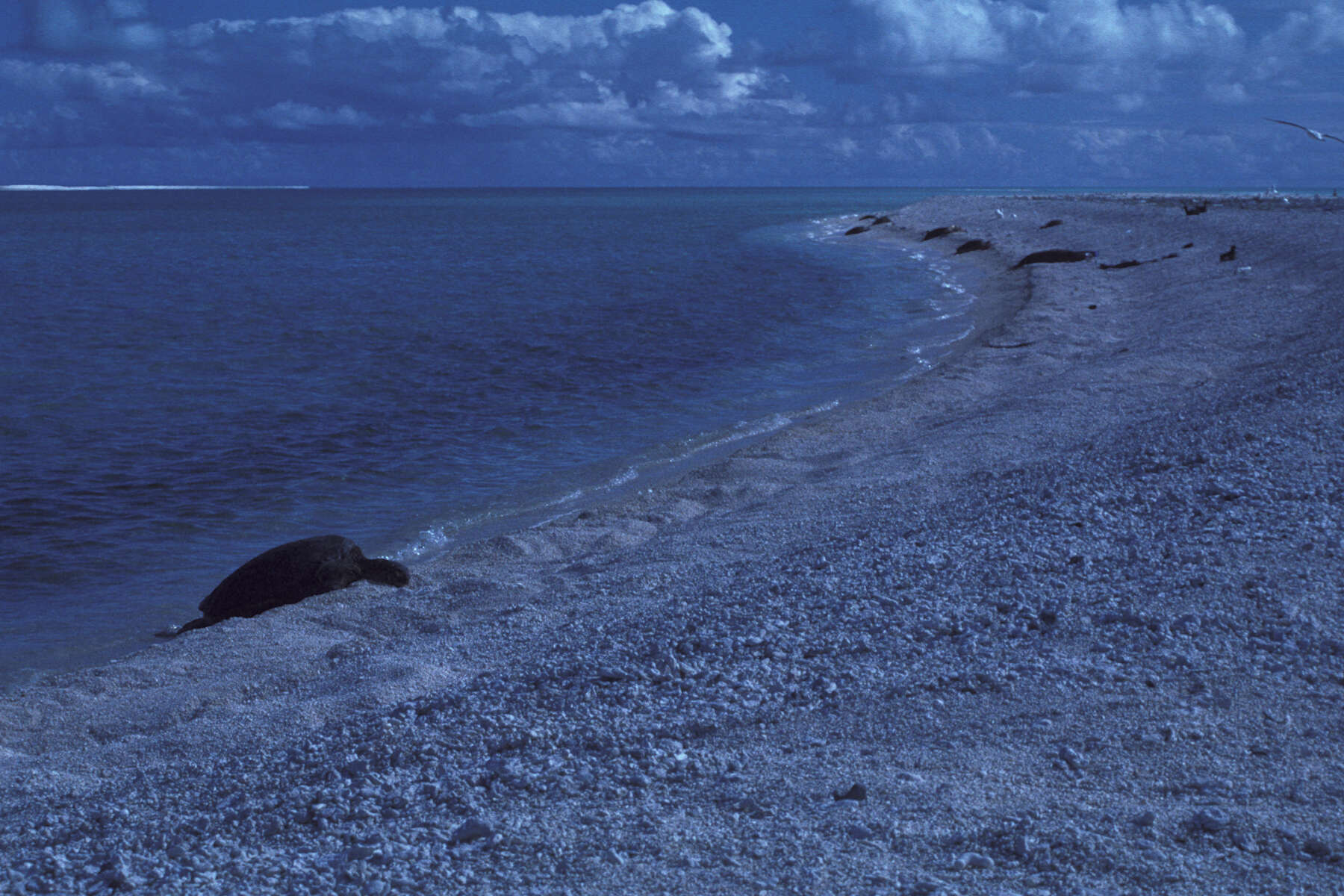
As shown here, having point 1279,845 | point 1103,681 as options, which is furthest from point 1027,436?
point 1279,845

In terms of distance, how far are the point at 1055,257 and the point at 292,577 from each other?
30033mm

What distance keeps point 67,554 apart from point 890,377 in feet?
42.8

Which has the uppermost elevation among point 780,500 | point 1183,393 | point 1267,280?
point 1267,280

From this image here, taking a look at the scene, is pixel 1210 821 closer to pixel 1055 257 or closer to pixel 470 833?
pixel 470 833

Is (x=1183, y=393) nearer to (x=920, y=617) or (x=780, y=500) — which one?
(x=780, y=500)

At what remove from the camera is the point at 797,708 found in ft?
17.6

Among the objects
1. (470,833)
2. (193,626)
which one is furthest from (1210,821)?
(193,626)

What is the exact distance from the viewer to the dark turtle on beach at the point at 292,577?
9.21 metres

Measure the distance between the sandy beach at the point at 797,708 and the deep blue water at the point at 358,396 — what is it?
2610 mm

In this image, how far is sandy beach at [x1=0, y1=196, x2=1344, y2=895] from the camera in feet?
13.8

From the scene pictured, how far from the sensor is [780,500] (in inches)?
425

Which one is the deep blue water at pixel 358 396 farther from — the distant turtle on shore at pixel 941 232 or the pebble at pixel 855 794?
the distant turtle on shore at pixel 941 232

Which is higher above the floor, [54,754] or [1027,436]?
[1027,436]

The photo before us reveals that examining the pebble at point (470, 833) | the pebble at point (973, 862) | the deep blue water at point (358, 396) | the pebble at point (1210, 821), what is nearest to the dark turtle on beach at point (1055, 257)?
the deep blue water at point (358, 396)
